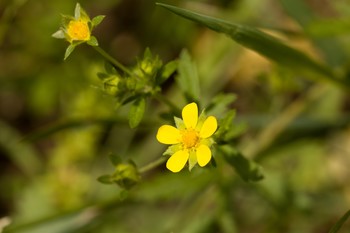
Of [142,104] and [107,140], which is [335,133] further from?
[142,104]

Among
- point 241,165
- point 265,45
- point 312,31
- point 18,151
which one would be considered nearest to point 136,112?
point 241,165

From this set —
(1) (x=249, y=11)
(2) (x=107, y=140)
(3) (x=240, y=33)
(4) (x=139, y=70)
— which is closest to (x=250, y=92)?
(1) (x=249, y=11)

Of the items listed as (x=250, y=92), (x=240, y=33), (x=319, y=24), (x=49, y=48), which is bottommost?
(x=240, y=33)

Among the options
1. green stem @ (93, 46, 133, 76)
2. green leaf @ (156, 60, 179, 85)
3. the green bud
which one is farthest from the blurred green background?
green stem @ (93, 46, 133, 76)

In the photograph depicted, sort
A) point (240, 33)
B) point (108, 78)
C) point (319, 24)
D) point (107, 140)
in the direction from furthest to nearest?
point (107, 140) → point (319, 24) → point (240, 33) → point (108, 78)

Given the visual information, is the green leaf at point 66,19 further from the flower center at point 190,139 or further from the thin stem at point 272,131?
the thin stem at point 272,131

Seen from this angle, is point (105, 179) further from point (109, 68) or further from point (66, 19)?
point (66, 19)
